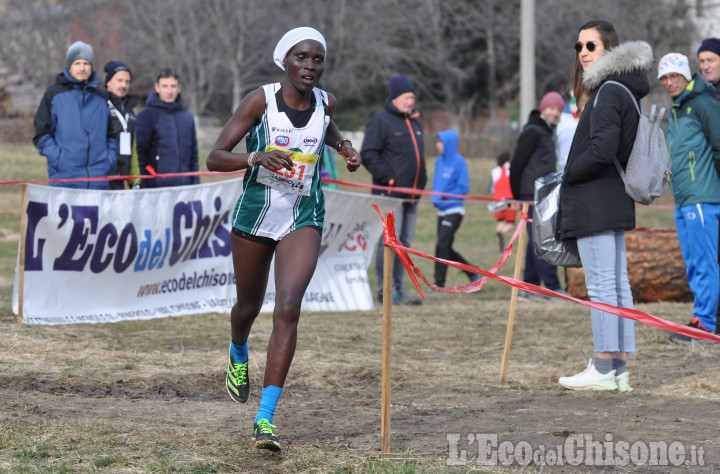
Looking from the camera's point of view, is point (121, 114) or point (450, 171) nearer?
point (121, 114)

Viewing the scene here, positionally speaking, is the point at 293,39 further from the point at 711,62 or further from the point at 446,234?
the point at 446,234

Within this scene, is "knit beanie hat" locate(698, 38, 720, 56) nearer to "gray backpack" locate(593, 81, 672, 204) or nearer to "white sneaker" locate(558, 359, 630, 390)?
"gray backpack" locate(593, 81, 672, 204)

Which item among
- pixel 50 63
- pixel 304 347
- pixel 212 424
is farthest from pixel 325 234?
pixel 50 63

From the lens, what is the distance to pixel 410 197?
35.2ft

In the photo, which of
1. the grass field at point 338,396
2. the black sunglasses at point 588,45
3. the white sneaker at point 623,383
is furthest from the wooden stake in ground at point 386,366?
the black sunglasses at point 588,45

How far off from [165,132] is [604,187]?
4.89 meters

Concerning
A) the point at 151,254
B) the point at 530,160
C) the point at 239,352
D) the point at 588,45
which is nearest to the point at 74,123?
the point at 151,254

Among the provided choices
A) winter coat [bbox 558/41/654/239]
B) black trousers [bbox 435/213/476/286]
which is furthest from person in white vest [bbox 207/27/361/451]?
black trousers [bbox 435/213/476/286]

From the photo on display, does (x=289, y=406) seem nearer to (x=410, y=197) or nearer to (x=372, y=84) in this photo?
(x=410, y=197)

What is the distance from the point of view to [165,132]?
32.0 feet

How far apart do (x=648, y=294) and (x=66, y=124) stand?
6211mm

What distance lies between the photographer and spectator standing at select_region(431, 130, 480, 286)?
11672mm

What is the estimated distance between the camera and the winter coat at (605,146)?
6.15 metres

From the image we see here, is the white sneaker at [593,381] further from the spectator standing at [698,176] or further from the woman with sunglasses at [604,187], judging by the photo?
the spectator standing at [698,176]
